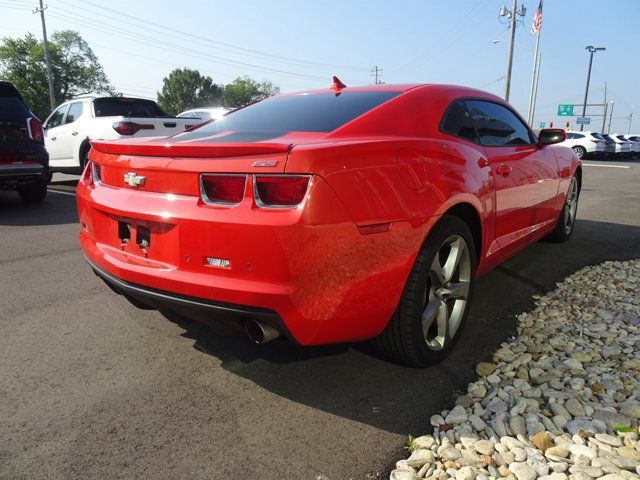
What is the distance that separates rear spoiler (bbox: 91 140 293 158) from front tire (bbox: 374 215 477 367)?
0.90 m

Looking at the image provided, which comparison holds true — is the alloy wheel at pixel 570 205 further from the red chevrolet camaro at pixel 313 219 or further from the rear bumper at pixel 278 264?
the rear bumper at pixel 278 264

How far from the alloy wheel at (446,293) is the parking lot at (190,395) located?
0.18 meters

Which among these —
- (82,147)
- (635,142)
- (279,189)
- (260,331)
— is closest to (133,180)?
(279,189)

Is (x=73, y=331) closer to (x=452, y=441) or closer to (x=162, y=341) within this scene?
(x=162, y=341)

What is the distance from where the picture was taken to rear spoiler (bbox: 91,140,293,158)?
1936mm

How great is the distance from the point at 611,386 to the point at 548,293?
147cm

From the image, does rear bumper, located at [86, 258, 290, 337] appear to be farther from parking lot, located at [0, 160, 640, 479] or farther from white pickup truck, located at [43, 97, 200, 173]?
white pickup truck, located at [43, 97, 200, 173]

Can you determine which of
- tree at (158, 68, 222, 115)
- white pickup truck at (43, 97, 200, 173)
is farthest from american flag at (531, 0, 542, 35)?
tree at (158, 68, 222, 115)

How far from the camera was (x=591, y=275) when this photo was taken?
412cm

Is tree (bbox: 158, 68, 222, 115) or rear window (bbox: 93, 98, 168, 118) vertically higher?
tree (bbox: 158, 68, 222, 115)

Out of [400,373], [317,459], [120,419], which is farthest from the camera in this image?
[400,373]

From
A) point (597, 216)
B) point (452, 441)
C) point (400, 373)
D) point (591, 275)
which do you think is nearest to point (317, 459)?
point (452, 441)

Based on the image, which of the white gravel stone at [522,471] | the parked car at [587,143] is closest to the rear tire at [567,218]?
the white gravel stone at [522,471]

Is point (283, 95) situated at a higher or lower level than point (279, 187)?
higher
